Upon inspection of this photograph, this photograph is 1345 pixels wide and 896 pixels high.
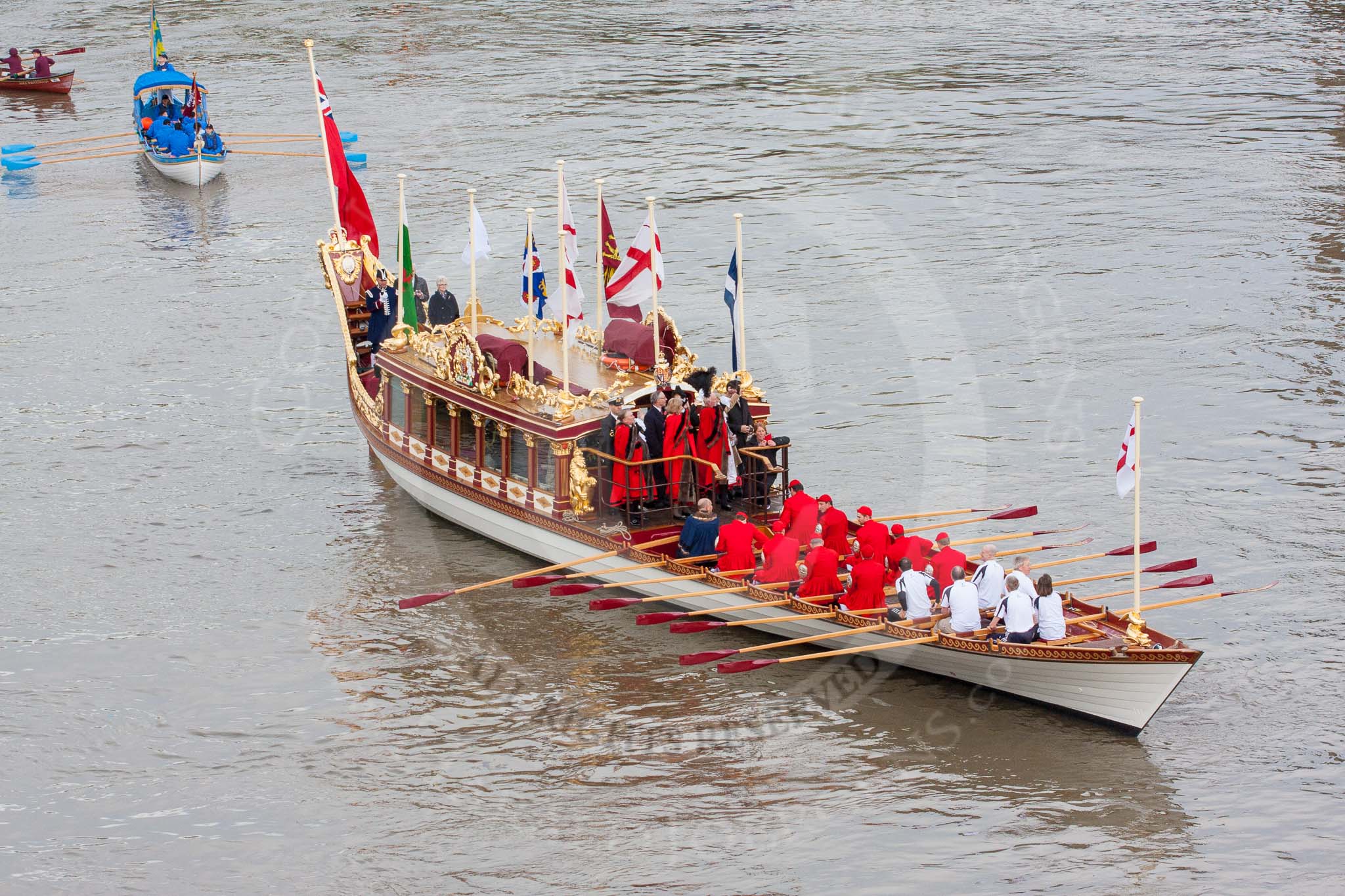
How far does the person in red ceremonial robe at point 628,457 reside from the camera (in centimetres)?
2594

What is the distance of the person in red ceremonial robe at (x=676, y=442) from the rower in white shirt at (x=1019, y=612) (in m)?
6.05

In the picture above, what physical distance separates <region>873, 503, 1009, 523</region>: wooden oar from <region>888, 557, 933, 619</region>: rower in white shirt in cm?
217

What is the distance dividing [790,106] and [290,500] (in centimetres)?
3521

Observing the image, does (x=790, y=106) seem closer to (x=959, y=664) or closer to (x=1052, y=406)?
(x=1052, y=406)

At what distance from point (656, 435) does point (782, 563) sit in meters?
3.21

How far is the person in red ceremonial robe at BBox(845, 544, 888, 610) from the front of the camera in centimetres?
2339

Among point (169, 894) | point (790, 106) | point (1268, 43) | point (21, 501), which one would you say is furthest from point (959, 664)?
point (1268, 43)

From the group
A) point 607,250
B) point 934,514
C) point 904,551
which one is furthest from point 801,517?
point 607,250

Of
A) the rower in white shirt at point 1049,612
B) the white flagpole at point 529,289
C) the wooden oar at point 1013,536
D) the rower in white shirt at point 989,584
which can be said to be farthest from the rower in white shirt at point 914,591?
the white flagpole at point 529,289

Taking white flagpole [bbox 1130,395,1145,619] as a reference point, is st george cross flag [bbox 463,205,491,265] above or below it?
above

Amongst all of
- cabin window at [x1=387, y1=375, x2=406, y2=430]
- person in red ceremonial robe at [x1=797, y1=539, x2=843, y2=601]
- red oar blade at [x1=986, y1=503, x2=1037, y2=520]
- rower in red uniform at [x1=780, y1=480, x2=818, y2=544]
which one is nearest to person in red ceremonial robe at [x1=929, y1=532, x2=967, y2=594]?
person in red ceremonial robe at [x1=797, y1=539, x2=843, y2=601]

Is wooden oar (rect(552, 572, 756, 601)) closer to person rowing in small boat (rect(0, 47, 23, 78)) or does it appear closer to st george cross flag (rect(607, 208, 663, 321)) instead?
st george cross flag (rect(607, 208, 663, 321))

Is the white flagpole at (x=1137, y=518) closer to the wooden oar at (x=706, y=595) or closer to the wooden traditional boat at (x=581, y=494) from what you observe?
the wooden traditional boat at (x=581, y=494)

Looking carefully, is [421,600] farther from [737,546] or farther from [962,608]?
[962,608]
